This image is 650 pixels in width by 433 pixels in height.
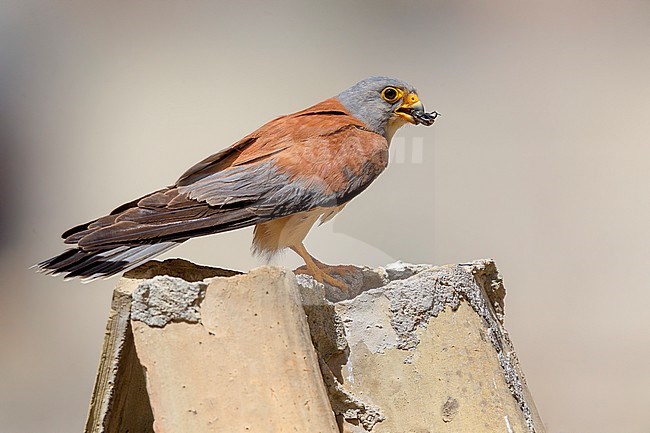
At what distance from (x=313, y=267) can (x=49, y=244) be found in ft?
3.08

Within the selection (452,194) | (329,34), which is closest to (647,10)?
(452,194)

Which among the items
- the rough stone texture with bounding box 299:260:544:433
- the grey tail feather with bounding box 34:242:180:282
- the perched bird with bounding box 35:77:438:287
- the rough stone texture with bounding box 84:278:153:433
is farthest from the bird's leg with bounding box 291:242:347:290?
A: the rough stone texture with bounding box 84:278:153:433

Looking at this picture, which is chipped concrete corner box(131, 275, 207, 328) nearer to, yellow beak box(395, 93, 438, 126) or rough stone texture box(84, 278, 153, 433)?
rough stone texture box(84, 278, 153, 433)

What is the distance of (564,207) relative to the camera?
2682 mm

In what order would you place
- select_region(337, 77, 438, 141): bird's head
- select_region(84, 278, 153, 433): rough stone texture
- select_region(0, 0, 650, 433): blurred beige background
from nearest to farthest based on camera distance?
select_region(84, 278, 153, 433): rough stone texture < select_region(337, 77, 438, 141): bird's head < select_region(0, 0, 650, 433): blurred beige background

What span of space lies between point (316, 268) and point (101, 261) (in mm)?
461

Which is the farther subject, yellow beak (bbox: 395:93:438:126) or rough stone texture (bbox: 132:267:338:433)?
yellow beak (bbox: 395:93:438:126)

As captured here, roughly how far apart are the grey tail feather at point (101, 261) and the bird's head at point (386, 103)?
1.93 feet

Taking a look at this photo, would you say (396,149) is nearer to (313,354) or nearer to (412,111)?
(412,111)

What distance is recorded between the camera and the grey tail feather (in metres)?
1.51

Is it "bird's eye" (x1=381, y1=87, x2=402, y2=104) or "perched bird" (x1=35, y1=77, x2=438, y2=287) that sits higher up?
"bird's eye" (x1=381, y1=87, x2=402, y2=104)

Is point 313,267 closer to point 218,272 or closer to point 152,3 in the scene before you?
point 218,272

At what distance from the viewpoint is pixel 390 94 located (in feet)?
6.26

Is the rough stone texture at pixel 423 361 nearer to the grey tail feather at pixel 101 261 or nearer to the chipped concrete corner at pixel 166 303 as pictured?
the chipped concrete corner at pixel 166 303
